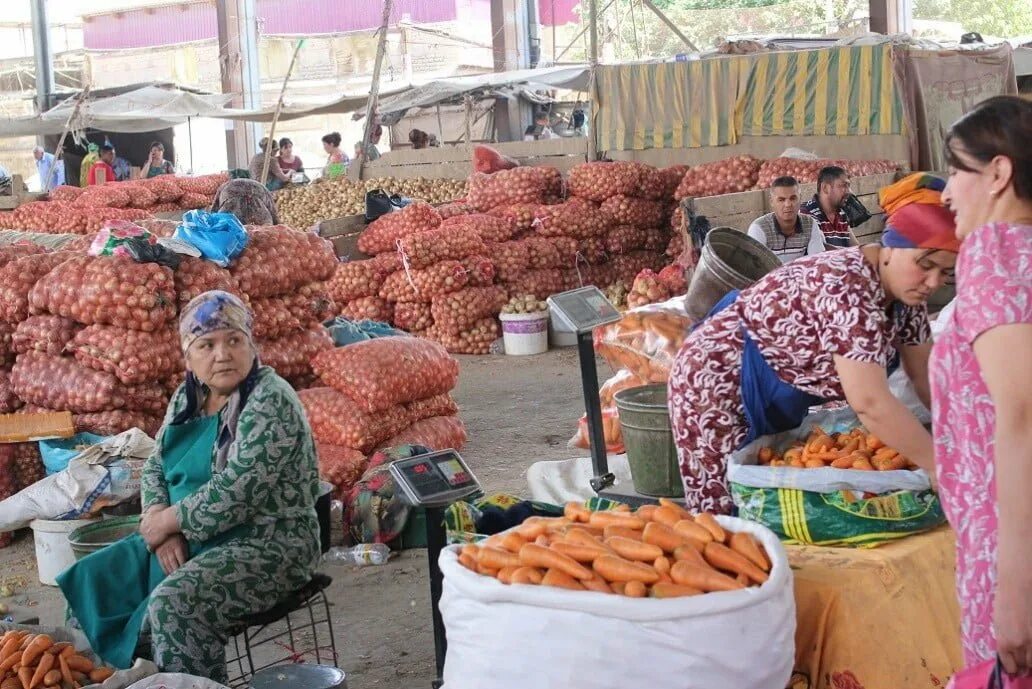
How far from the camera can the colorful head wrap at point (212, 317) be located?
11.7 feet

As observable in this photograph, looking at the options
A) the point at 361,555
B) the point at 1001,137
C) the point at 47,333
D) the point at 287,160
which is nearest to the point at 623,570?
the point at 1001,137

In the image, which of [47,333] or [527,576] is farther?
[47,333]

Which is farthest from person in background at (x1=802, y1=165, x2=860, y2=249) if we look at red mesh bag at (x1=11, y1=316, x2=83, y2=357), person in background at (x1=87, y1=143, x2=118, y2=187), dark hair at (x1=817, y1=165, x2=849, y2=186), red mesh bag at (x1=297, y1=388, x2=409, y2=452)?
person in background at (x1=87, y1=143, x2=118, y2=187)

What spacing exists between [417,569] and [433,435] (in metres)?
1.39

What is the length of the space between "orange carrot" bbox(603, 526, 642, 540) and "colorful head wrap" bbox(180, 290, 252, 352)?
5.01ft

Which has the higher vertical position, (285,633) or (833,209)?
(833,209)

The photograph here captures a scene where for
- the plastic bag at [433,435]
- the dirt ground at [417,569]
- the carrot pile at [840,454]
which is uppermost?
the carrot pile at [840,454]

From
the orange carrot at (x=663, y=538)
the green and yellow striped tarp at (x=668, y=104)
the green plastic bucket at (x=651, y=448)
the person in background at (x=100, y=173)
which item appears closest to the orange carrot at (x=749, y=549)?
the orange carrot at (x=663, y=538)

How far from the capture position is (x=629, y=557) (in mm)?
2414

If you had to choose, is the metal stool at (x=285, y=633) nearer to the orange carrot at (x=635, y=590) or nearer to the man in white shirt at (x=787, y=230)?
the orange carrot at (x=635, y=590)

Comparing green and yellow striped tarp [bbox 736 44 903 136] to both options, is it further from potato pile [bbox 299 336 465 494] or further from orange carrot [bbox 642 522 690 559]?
orange carrot [bbox 642 522 690 559]

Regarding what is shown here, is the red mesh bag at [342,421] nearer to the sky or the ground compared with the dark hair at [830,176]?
nearer to the ground

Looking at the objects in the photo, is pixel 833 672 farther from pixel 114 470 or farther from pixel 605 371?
pixel 605 371

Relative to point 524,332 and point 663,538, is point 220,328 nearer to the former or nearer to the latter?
point 663,538
